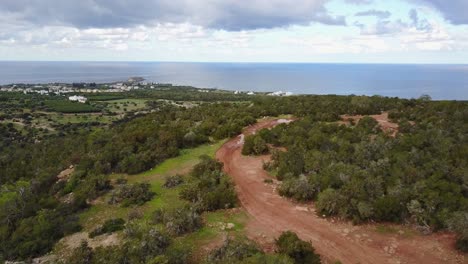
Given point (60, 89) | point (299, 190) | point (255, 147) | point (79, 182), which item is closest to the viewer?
point (299, 190)

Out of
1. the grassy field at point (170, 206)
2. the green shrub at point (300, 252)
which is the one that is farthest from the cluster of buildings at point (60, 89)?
the green shrub at point (300, 252)

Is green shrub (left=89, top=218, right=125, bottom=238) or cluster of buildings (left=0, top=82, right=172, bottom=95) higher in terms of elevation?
green shrub (left=89, top=218, right=125, bottom=238)

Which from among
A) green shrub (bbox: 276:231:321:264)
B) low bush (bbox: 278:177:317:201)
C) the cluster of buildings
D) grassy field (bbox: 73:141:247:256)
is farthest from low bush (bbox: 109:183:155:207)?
the cluster of buildings

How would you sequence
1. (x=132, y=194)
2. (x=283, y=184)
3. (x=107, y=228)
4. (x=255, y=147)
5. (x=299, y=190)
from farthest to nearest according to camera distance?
(x=255, y=147) → (x=132, y=194) → (x=283, y=184) → (x=299, y=190) → (x=107, y=228)

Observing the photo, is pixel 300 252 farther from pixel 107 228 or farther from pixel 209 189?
pixel 107 228

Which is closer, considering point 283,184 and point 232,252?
point 232,252

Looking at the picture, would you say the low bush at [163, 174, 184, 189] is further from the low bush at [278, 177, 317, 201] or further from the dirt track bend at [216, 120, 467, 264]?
the low bush at [278, 177, 317, 201]

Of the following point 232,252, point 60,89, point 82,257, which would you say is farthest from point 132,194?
point 60,89
